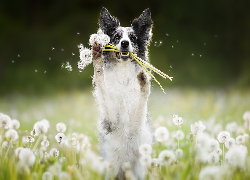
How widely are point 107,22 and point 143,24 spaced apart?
545 millimetres

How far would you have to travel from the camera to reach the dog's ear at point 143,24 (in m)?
3.79

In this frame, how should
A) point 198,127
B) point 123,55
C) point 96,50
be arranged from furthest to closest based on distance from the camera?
1. point 123,55
2. point 198,127
3. point 96,50

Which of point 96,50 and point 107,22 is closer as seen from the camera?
point 96,50

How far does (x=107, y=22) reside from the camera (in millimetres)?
3725

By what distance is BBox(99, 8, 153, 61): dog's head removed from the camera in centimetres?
364

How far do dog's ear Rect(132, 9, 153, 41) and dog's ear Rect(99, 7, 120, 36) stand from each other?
11.9 inches

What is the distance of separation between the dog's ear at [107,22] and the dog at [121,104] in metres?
0.02

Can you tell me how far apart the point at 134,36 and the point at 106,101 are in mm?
1208

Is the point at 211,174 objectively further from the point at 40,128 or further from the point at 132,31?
the point at 132,31

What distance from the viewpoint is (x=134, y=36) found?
3.75 m

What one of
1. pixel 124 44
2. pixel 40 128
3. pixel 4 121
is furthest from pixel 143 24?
pixel 4 121

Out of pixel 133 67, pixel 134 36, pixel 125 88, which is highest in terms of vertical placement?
pixel 134 36

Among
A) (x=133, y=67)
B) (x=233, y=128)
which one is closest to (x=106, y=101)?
(x=133, y=67)

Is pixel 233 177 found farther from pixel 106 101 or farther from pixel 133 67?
pixel 133 67
